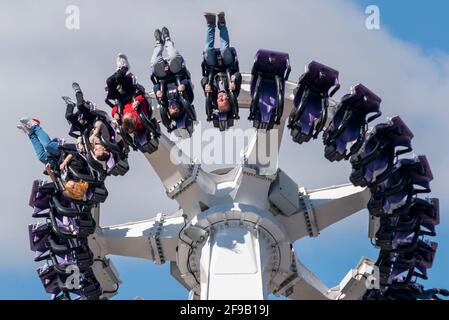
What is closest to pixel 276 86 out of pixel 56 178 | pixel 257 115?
pixel 257 115

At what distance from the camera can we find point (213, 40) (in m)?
29.0

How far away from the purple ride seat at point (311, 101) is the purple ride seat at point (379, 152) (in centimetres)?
138

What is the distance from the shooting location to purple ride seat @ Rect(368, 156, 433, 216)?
98.3ft

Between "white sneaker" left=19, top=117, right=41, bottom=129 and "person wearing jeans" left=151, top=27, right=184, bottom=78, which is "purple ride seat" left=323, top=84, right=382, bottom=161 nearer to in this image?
"person wearing jeans" left=151, top=27, right=184, bottom=78

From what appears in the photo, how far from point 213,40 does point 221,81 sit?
1.11 m

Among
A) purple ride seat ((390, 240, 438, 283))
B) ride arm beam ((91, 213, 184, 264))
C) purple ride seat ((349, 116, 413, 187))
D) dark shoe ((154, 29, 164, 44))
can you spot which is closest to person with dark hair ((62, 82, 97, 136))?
dark shoe ((154, 29, 164, 44))

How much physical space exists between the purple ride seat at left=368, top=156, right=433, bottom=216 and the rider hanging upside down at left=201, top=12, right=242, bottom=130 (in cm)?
439

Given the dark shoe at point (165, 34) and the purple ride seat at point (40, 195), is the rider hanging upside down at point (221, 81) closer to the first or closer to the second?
the dark shoe at point (165, 34)

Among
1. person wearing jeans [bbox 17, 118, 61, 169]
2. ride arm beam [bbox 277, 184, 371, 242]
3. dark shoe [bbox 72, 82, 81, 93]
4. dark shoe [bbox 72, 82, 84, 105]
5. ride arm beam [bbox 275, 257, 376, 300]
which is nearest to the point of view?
dark shoe [bbox 72, 82, 84, 105]

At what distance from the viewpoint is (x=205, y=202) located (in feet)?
100

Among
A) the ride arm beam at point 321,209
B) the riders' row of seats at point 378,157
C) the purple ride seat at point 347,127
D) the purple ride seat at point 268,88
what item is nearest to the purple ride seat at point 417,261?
the riders' row of seats at point 378,157

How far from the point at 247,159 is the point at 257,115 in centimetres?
217
